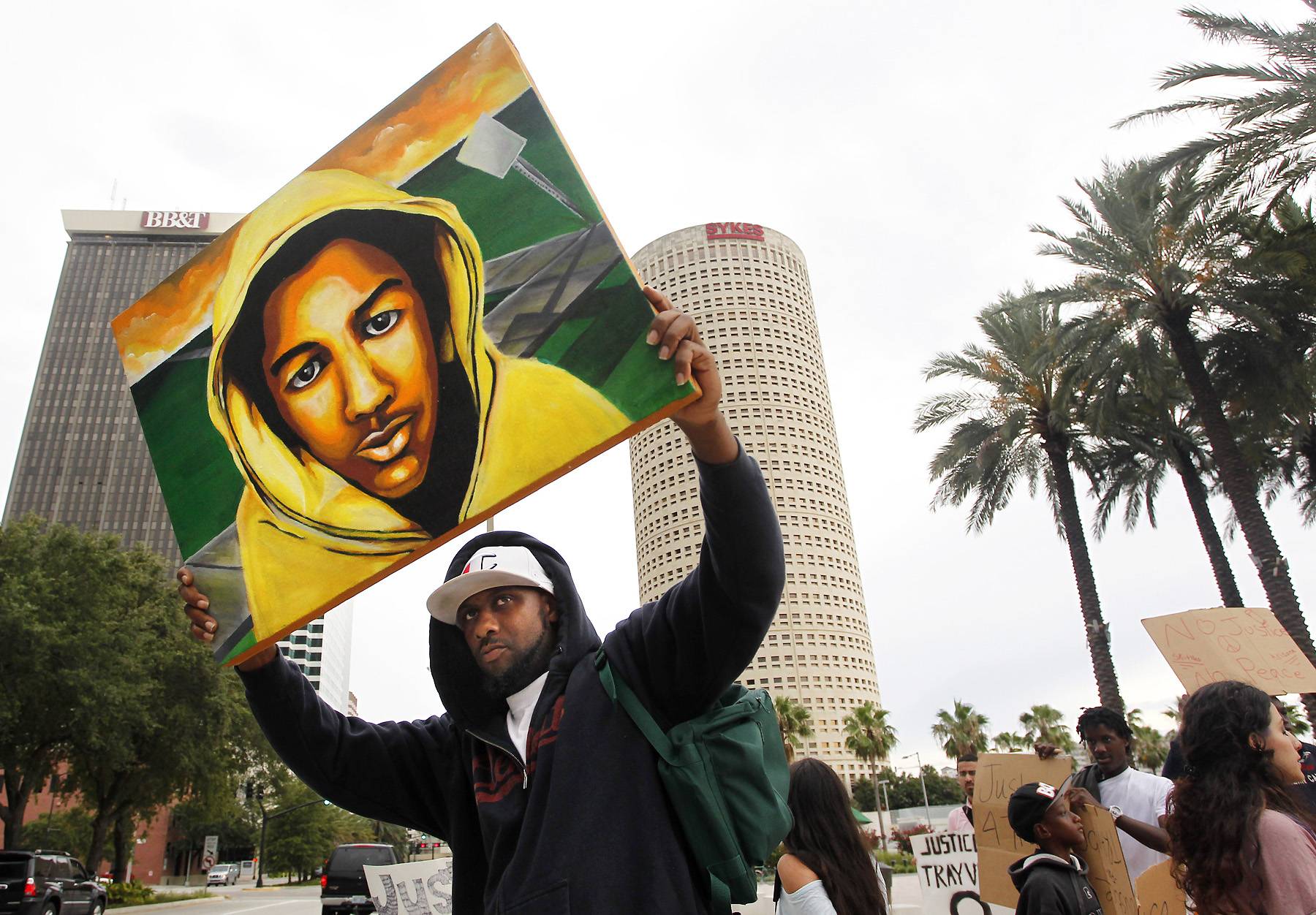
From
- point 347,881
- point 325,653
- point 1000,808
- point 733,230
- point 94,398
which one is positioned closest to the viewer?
point 1000,808

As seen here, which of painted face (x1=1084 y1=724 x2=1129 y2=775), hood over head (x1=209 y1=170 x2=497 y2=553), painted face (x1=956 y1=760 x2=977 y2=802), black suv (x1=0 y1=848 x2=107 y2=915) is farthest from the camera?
black suv (x1=0 y1=848 x2=107 y2=915)

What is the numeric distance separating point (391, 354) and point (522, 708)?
95 centimetres

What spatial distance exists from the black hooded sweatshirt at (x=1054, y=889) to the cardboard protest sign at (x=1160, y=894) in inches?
6.2

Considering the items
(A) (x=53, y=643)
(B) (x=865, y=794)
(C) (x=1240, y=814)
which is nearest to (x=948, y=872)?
(C) (x=1240, y=814)

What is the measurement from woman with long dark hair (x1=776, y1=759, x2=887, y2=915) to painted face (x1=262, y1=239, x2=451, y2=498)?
1841 mm

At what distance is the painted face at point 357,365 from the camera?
2.18 m

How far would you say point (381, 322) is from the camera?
7.46 ft

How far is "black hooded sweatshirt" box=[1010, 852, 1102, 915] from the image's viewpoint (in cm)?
300

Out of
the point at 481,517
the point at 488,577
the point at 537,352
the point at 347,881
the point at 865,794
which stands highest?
the point at 537,352

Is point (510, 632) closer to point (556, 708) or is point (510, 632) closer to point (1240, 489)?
point (556, 708)

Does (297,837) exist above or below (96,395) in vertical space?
below

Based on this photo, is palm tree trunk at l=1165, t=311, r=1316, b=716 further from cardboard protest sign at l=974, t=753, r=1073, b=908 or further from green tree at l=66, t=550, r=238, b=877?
green tree at l=66, t=550, r=238, b=877

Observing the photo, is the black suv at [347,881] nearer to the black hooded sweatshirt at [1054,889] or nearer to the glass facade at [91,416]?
the black hooded sweatshirt at [1054,889]

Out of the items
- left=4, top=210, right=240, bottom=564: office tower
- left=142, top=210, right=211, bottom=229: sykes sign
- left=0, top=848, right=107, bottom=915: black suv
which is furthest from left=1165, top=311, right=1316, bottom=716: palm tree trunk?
left=142, top=210, right=211, bottom=229: sykes sign
